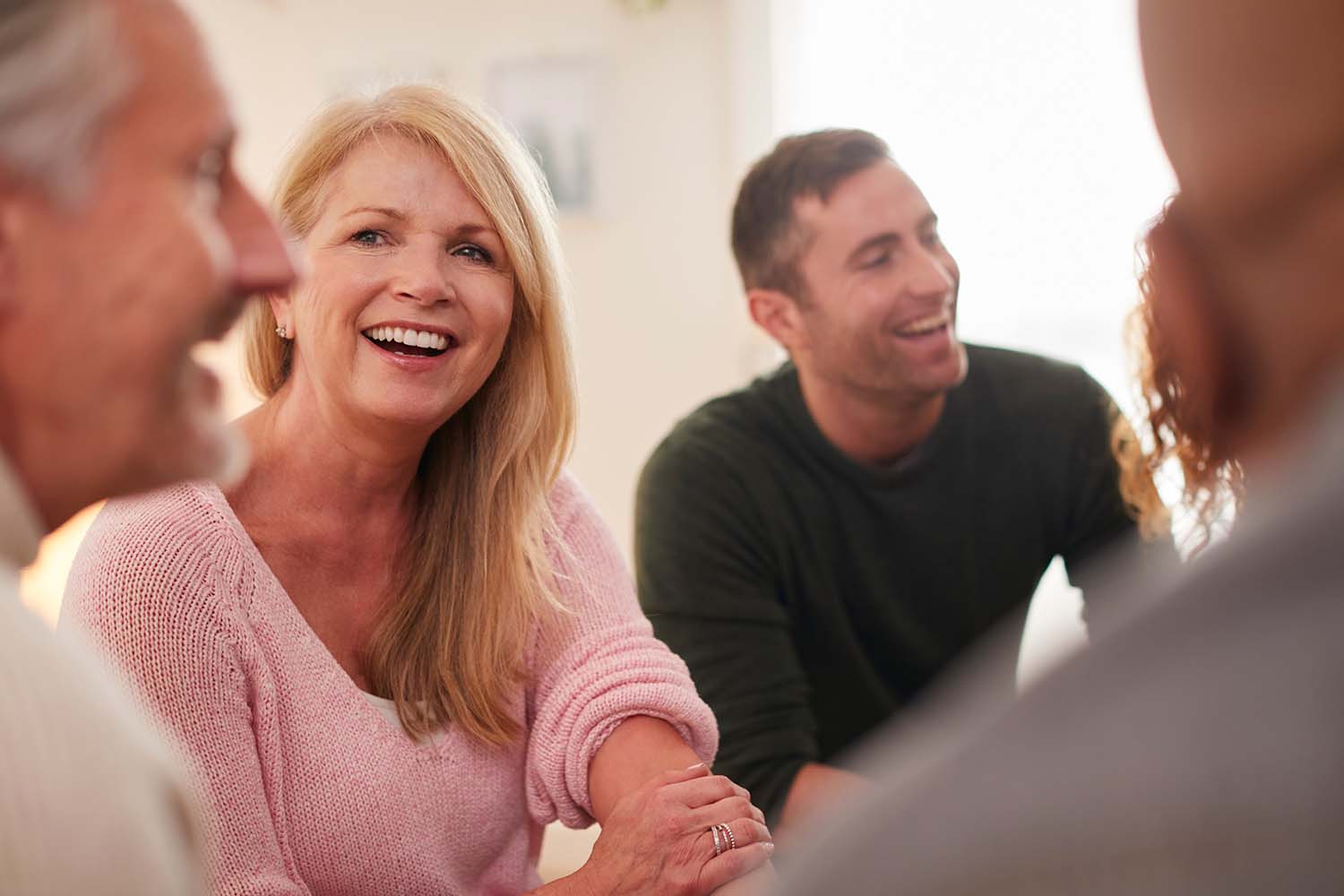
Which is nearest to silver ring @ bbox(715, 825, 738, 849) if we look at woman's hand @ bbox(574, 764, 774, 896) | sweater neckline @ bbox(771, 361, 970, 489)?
woman's hand @ bbox(574, 764, 774, 896)

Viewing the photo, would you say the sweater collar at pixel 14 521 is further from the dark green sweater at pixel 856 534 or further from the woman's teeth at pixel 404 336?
the dark green sweater at pixel 856 534

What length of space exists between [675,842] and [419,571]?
463 mm

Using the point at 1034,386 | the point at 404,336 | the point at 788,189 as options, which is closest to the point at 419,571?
the point at 404,336

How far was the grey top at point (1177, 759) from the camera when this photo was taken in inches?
13.6

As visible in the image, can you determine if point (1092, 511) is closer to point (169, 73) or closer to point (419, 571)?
point (419, 571)

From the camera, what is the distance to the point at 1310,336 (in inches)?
16.9

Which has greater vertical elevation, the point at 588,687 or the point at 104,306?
the point at 104,306

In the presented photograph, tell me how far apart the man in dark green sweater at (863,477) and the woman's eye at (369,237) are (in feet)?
2.19

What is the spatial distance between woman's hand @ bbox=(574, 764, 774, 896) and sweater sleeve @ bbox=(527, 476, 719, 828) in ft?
0.43

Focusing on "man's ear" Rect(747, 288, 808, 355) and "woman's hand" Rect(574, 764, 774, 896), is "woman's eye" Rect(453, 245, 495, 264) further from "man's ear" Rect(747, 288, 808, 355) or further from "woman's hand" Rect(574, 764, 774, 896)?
"man's ear" Rect(747, 288, 808, 355)

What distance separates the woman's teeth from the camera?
55.1 inches

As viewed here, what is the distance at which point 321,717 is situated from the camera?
4.16ft

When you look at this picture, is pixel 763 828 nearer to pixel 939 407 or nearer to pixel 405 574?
pixel 405 574

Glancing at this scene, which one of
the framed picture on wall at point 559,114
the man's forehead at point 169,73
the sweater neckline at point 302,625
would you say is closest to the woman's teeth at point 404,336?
the sweater neckline at point 302,625
